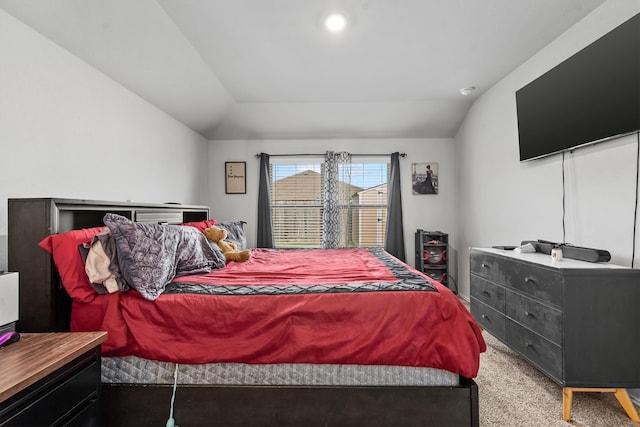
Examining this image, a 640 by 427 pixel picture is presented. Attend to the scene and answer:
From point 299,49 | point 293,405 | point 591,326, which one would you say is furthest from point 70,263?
point 591,326

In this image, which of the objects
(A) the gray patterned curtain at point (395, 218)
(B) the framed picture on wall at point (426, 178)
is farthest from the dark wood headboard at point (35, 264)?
(B) the framed picture on wall at point (426, 178)

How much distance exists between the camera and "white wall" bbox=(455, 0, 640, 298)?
1.90m

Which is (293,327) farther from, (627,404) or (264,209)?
(264,209)

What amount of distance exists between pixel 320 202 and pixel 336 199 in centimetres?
27

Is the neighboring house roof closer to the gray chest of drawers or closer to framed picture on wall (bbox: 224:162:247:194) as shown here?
framed picture on wall (bbox: 224:162:247:194)

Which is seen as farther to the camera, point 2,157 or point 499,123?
point 499,123

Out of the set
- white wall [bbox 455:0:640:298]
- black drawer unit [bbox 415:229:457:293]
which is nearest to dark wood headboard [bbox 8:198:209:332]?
white wall [bbox 455:0:640:298]

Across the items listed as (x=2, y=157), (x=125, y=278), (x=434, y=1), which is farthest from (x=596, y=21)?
(x=2, y=157)

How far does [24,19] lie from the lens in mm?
1696

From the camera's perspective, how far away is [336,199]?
4.44m

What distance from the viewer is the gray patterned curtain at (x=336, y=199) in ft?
14.5

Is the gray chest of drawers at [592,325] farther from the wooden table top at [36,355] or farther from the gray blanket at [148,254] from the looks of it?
the wooden table top at [36,355]

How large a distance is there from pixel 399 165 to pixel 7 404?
433 cm

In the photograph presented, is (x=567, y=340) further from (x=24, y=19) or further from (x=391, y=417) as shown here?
(x=24, y=19)
